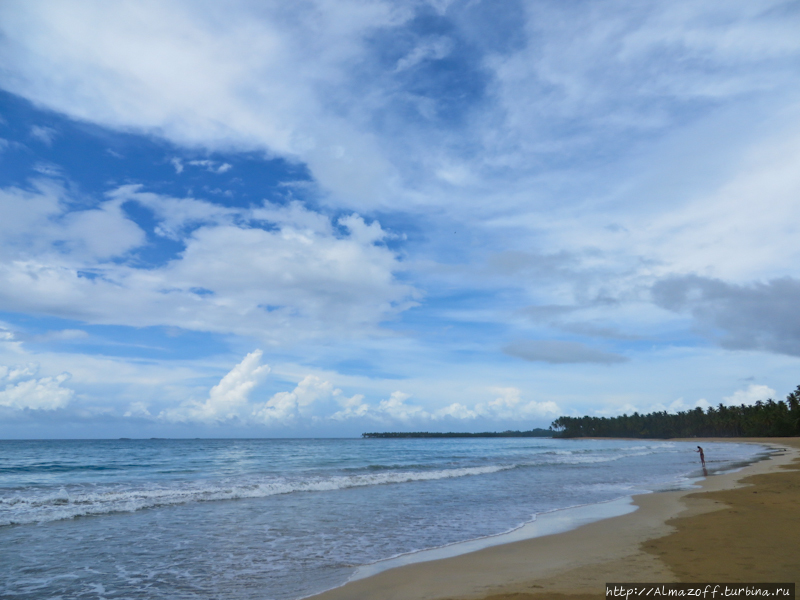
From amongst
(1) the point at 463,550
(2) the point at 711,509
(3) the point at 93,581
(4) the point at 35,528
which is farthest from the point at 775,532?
(4) the point at 35,528

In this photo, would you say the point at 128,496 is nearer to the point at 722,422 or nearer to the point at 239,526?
the point at 239,526

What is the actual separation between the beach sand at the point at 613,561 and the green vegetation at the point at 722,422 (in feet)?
377

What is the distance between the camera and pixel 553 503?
19859mm

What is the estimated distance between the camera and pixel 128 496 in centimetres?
2173

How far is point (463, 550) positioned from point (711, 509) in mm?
10015

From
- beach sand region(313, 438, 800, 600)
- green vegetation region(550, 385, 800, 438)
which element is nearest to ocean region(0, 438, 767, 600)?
beach sand region(313, 438, 800, 600)

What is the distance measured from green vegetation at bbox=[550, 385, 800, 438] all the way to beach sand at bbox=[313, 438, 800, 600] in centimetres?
11480

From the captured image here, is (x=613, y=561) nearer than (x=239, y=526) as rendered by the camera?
Yes

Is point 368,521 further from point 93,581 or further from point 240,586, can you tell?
point 93,581

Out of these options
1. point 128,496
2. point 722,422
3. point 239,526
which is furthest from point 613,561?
point 722,422

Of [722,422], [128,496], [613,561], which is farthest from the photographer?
[722,422]

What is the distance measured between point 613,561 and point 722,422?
161399mm

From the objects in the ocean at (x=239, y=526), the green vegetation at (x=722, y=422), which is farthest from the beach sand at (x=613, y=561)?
the green vegetation at (x=722, y=422)

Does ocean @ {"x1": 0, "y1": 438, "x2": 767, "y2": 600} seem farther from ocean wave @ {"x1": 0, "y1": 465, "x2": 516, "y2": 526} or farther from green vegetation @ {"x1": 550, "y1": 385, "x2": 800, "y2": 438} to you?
green vegetation @ {"x1": 550, "y1": 385, "x2": 800, "y2": 438}
